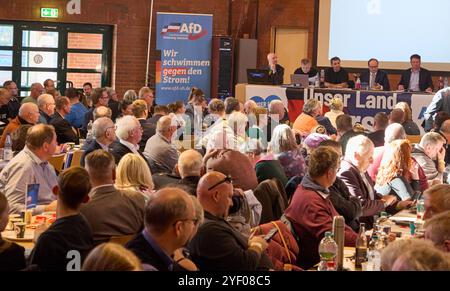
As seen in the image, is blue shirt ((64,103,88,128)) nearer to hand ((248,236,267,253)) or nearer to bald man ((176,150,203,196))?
bald man ((176,150,203,196))

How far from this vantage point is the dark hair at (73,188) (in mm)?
4801

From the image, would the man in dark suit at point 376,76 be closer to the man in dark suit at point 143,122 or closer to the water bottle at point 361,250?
the man in dark suit at point 143,122

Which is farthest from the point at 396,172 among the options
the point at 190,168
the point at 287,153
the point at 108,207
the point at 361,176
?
the point at 108,207

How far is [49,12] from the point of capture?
58.3ft

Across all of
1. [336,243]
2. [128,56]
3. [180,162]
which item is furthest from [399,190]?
[128,56]

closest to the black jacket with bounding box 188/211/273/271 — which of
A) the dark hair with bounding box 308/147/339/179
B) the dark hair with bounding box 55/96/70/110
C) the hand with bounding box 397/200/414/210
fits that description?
the dark hair with bounding box 308/147/339/179

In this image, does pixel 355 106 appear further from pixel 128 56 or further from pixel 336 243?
pixel 336 243

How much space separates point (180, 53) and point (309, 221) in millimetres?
12181

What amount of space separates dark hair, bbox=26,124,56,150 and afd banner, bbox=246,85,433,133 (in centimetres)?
802

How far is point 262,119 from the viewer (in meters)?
11.0

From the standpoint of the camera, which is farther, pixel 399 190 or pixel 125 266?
pixel 399 190

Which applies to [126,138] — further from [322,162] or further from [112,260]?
[112,260]

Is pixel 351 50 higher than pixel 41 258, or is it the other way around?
pixel 351 50
